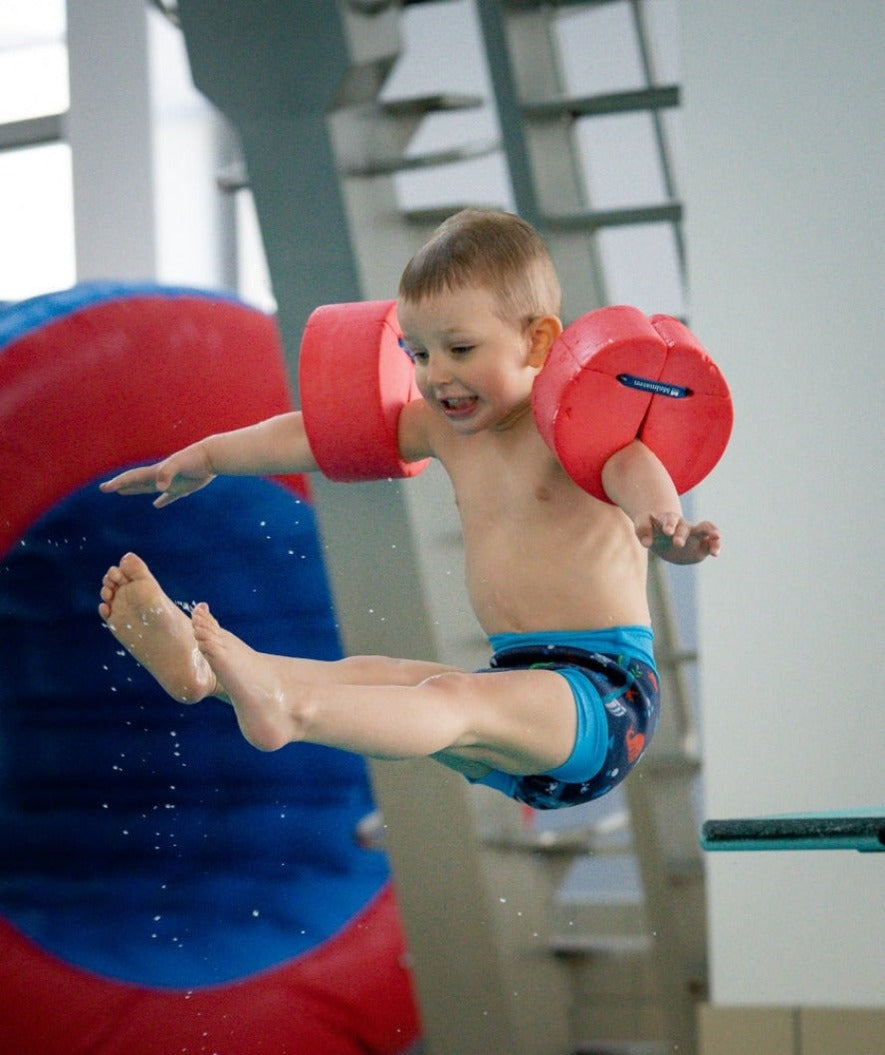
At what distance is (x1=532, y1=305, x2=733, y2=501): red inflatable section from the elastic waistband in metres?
0.08

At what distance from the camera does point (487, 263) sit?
0.63 meters

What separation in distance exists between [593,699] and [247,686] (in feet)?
0.61

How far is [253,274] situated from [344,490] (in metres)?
1.26

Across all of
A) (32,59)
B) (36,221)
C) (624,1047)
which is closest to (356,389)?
(624,1047)

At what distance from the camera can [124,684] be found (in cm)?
82

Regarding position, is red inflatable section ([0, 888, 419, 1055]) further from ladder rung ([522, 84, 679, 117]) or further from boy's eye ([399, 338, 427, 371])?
ladder rung ([522, 84, 679, 117])

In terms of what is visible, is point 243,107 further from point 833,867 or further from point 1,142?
point 1,142

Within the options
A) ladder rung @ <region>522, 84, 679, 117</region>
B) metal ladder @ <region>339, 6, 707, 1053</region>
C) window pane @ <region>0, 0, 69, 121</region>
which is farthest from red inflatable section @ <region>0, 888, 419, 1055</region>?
window pane @ <region>0, 0, 69, 121</region>

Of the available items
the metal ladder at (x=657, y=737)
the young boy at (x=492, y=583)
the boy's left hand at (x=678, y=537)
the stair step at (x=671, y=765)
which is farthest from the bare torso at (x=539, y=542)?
the stair step at (x=671, y=765)

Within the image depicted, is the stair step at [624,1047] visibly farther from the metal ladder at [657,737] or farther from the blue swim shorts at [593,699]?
the blue swim shorts at [593,699]

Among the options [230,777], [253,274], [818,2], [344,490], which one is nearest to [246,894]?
A: [230,777]

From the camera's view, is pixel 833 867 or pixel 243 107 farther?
pixel 833 867

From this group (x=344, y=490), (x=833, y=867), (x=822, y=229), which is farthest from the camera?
(x=833, y=867)

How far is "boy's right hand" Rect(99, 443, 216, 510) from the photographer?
723 mm
